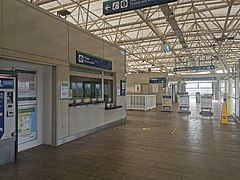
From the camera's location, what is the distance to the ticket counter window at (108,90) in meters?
7.40

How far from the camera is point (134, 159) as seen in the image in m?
3.80

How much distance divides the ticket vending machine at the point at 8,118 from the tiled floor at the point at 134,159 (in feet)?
0.76

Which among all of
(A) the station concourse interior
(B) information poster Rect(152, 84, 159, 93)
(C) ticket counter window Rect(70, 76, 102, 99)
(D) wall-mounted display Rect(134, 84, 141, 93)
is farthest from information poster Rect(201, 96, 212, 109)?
(C) ticket counter window Rect(70, 76, 102, 99)

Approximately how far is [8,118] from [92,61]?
10.5 ft

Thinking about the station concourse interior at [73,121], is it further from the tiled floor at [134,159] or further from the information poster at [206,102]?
the information poster at [206,102]

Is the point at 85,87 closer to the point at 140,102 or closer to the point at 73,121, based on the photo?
the point at 73,121

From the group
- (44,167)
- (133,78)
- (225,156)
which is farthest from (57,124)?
(133,78)

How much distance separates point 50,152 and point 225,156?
378 cm

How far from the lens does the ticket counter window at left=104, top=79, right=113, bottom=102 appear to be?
740 cm

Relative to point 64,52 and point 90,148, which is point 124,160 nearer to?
point 90,148

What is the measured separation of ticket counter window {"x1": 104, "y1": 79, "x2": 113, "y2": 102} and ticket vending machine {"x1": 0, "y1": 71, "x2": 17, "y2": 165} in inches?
157

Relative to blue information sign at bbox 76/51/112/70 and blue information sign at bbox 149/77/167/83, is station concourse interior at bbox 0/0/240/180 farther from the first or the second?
blue information sign at bbox 149/77/167/83

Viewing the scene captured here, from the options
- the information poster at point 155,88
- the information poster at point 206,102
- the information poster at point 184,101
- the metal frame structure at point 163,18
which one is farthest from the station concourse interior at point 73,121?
the information poster at point 155,88

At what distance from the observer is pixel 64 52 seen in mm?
4945
